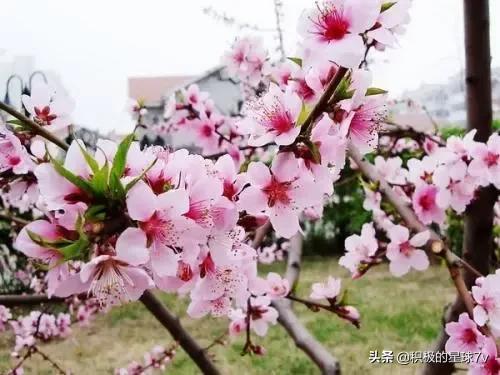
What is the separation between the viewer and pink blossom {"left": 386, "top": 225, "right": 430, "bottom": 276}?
1270 millimetres

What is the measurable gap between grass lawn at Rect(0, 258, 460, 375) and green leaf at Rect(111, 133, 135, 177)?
272 cm

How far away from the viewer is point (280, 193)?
24.7 inches

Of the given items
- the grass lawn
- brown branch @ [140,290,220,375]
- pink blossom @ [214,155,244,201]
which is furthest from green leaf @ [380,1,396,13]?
the grass lawn

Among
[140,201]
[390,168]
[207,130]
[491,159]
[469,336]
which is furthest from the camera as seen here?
[207,130]

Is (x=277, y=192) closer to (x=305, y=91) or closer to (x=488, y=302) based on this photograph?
(x=305, y=91)

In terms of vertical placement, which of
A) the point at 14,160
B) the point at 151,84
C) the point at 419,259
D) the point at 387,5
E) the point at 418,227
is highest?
the point at 387,5

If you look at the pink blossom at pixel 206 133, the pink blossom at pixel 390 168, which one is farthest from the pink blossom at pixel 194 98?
the pink blossom at pixel 390 168

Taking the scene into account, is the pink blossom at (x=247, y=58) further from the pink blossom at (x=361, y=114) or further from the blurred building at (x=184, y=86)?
the blurred building at (x=184, y=86)

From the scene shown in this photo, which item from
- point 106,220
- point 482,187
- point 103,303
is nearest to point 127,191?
point 106,220

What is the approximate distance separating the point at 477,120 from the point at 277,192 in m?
0.95

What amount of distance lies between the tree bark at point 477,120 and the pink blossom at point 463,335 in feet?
1.12

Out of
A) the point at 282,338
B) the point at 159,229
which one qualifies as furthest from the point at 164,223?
the point at 282,338

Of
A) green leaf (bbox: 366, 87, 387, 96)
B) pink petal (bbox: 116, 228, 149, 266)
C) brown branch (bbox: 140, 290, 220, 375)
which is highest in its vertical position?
green leaf (bbox: 366, 87, 387, 96)

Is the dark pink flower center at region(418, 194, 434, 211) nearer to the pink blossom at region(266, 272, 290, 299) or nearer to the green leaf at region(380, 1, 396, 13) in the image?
the pink blossom at region(266, 272, 290, 299)
